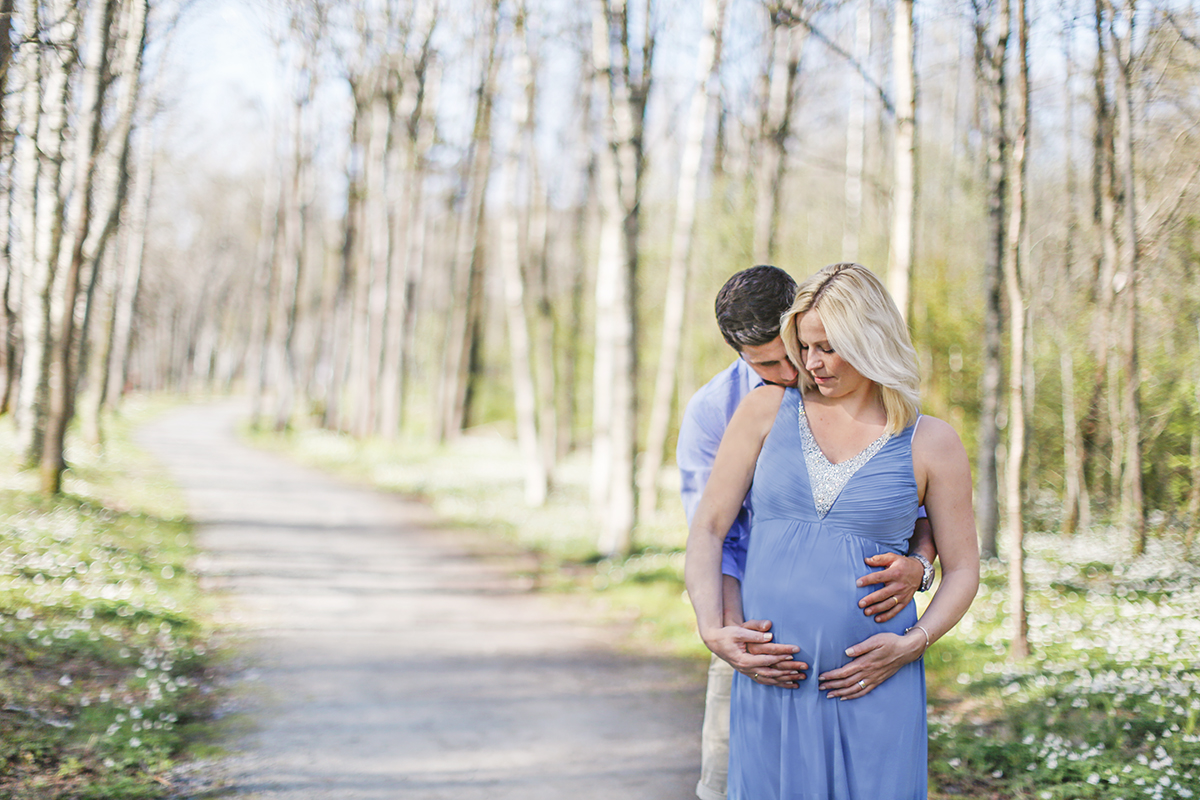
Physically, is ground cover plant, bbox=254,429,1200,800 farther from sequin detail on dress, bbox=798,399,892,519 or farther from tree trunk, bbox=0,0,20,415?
tree trunk, bbox=0,0,20,415

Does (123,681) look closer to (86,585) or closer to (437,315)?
(86,585)

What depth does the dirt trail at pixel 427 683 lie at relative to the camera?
14.0 feet

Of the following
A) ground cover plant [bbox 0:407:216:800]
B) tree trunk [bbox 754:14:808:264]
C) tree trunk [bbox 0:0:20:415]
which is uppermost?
tree trunk [bbox 754:14:808:264]

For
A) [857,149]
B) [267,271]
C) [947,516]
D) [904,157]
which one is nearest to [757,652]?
[947,516]

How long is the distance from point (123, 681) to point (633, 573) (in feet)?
15.8

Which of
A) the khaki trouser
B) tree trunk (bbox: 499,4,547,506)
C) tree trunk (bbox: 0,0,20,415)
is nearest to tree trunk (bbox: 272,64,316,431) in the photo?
tree trunk (bbox: 0,0,20,415)

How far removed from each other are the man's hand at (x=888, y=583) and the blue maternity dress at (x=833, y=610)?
0.03 meters

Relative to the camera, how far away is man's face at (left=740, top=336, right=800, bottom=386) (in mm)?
2500

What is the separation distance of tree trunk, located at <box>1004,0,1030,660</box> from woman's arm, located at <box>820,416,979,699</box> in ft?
12.8

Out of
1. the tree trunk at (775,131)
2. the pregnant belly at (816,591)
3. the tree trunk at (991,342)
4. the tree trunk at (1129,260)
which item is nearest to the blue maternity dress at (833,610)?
the pregnant belly at (816,591)

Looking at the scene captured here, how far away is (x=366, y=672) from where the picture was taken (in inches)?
230

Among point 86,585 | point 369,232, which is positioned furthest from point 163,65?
point 86,585

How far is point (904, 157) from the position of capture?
6949 millimetres

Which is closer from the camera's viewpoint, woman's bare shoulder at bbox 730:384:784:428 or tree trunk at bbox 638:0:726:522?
woman's bare shoulder at bbox 730:384:784:428
